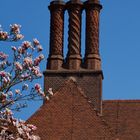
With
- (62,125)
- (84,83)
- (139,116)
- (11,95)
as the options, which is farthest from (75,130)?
(11,95)

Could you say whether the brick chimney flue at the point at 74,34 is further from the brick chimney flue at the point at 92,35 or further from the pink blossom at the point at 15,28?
the pink blossom at the point at 15,28

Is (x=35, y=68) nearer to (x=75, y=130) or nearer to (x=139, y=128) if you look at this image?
(x=75, y=130)

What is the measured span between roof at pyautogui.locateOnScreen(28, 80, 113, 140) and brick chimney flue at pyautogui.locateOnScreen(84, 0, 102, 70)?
1.48m

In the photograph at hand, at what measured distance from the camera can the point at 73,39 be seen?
27188 millimetres

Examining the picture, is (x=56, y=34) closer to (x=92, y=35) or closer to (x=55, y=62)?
(x=55, y=62)

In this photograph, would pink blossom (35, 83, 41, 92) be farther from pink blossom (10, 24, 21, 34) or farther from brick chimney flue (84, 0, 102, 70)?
brick chimney flue (84, 0, 102, 70)

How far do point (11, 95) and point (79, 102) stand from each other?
503 inches

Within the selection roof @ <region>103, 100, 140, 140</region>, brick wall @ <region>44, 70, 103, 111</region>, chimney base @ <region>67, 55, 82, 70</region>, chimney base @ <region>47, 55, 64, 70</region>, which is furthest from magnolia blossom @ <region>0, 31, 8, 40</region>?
roof @ <region>103, 100, 140, 140</region>

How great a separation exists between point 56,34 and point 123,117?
4.74 m

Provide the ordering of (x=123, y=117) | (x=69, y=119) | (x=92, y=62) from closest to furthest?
(x=69, y=119)
(x=92, y=62)
(x=123, y=117)

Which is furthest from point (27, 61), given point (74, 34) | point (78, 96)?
point (74, 34)

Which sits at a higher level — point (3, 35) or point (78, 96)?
point (3, 35)

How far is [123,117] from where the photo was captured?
28141 mm

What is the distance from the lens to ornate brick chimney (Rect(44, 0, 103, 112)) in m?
26.6
